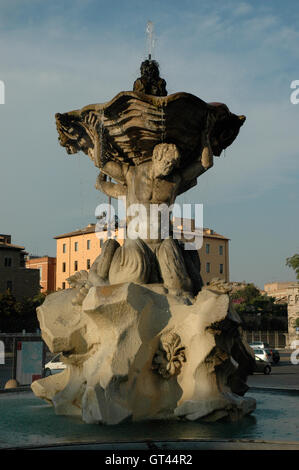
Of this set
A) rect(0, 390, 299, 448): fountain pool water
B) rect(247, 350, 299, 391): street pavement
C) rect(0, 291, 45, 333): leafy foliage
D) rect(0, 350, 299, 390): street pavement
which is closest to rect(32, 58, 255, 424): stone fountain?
rect(0, 390, 299, 448): fountain pool water

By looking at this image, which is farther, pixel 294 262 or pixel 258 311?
pixel 258 311

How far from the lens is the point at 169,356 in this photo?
6.90 m

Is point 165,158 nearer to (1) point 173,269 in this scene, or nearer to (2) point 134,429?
(1) point 173,269

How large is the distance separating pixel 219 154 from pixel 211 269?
2875 inches

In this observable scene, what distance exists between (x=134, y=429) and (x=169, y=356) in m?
1.06

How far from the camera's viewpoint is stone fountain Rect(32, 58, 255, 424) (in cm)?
661

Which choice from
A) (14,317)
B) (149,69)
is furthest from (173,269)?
(14,317)

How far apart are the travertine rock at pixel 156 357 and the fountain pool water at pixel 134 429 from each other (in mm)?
191

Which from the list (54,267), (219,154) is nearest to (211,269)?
(54,267)

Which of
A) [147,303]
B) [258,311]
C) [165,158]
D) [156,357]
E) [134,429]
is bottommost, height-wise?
[258,311]

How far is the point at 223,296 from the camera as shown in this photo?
6.66 m

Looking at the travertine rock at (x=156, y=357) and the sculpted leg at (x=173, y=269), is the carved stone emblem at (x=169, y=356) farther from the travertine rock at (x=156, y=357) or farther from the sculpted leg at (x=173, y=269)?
the sculpted leg at (x=173, y=269)

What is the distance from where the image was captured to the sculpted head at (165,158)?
26.3 feet
